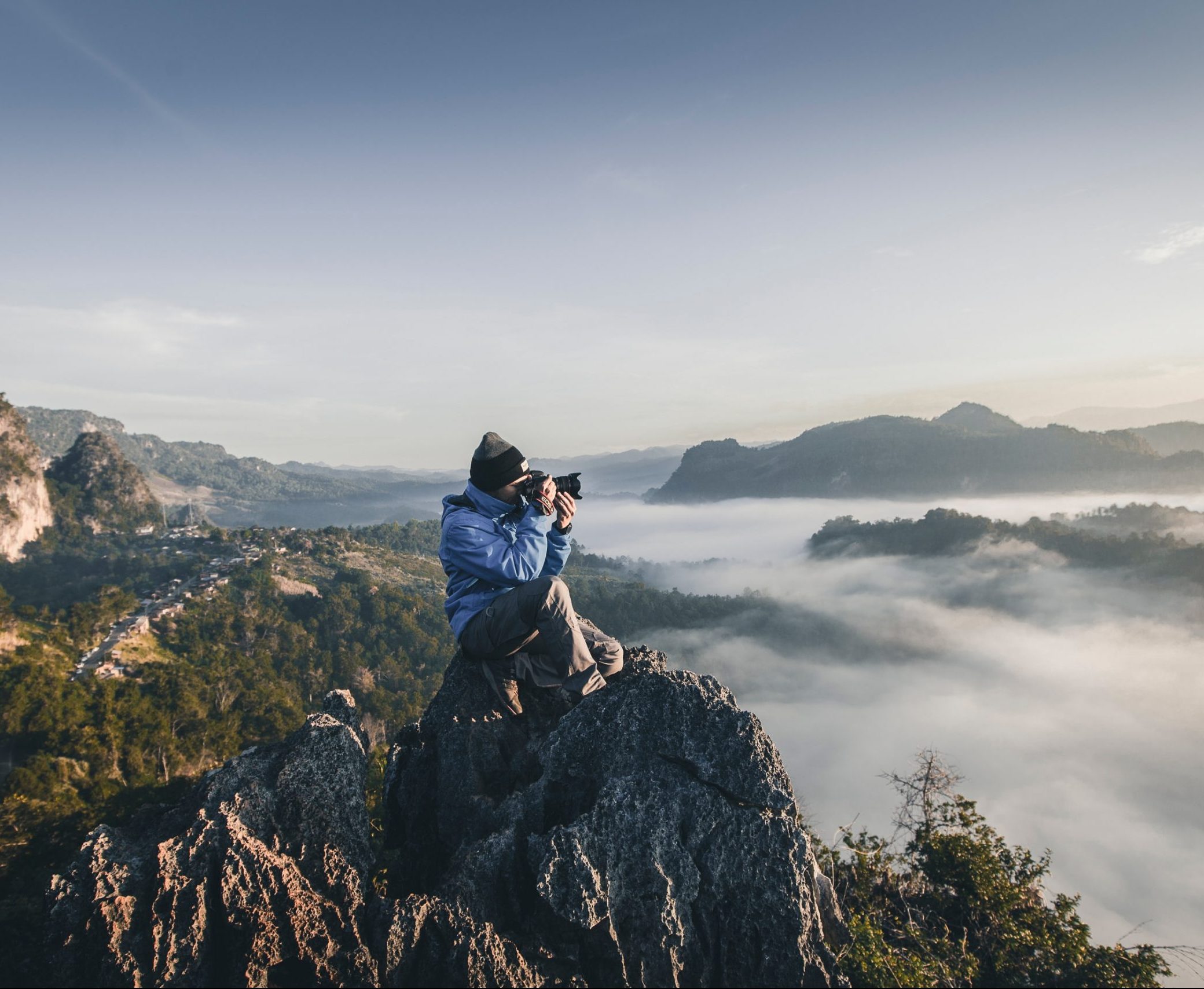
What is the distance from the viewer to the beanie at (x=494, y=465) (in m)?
6.17

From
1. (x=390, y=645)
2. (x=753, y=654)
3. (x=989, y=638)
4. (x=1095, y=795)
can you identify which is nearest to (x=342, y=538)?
(x=390, y=645)

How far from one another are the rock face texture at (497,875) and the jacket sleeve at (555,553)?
56.1 inches

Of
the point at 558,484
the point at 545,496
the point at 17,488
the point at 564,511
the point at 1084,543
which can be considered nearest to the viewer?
the point at 545,496

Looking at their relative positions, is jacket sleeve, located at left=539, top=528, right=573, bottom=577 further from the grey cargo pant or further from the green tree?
the green tree

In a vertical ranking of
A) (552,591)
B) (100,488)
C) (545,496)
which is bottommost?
(100,488)

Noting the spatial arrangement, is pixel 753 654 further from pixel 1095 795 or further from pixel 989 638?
pixel 989 638

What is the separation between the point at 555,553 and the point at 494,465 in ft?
3.96

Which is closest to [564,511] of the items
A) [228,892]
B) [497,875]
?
[497,875]

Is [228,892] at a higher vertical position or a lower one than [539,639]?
lower

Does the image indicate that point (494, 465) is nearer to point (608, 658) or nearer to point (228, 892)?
point (608, 658)

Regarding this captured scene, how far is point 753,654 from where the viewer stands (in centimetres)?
13962

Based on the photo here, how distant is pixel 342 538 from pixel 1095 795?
165861mm

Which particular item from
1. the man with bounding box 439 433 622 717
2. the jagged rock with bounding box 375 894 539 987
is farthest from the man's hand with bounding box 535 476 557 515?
the jagged rock with bounding box 375 894 539 987

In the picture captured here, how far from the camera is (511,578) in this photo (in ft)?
19.7
